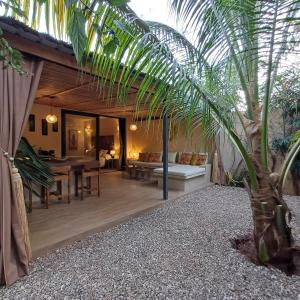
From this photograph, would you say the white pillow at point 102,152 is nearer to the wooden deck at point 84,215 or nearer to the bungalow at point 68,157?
the bungalow at point 68,157

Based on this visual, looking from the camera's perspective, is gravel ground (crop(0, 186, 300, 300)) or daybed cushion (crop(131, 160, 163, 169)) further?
daybed cushion (crop(131, 160, 163, 169))

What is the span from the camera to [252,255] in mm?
2582

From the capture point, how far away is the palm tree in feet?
5.56

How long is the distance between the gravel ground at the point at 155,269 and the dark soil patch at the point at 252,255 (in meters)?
0.09

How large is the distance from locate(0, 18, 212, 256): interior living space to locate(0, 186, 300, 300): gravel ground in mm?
394

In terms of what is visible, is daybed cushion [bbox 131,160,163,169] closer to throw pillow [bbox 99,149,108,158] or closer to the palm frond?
throw pillow [bbox 99,149,108,158]

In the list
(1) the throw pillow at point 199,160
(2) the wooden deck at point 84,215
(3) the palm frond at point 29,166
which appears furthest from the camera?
(1) the throw pillow at point 199,160

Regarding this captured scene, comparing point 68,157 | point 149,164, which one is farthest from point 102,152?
point 68,157

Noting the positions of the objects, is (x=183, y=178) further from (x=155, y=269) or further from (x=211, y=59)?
(x=211, y=59)

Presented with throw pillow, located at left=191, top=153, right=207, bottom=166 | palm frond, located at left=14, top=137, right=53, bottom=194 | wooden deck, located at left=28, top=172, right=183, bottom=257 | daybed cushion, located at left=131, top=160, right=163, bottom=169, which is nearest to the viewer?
wooden deck, located at left=28, top=172, right=183, bottom=257

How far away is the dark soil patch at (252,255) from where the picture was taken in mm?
2354

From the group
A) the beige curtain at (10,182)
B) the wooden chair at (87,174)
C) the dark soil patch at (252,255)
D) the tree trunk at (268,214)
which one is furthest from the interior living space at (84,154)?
the dark soil patch at (252,255)

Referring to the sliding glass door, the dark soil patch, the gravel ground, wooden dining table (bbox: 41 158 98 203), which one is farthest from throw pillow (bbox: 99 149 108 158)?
the dark soil patch

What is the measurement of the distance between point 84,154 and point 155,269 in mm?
6724
